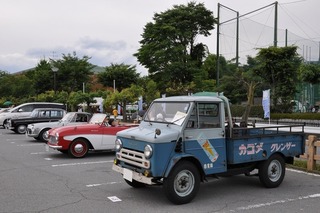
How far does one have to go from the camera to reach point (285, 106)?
27000 millimetres

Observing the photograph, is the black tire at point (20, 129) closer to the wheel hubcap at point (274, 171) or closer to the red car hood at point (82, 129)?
the red car hood at point (82, 129)

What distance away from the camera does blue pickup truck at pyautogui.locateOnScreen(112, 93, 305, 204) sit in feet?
19.9

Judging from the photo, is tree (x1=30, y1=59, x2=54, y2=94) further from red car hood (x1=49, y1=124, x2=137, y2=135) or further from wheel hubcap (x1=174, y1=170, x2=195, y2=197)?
wheel hubcap (x1=174, y1=170, x2=195, y2=197)

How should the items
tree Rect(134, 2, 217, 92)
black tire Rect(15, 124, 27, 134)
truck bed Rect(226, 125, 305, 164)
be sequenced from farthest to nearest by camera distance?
tree Rect(134, 2, 217, 92) < black tire Rect(15, 124, 27, 134) < truck bed Rect(226, 125, 305, 164)

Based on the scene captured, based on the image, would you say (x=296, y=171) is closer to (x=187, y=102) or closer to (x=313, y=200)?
(x=313, y=200)

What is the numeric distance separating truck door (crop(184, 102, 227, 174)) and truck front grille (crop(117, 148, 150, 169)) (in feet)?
2.59

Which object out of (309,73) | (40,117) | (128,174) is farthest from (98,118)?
(309,73)

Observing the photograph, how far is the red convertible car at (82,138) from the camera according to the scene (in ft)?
37.8

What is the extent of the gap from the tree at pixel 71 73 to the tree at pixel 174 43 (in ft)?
31.5

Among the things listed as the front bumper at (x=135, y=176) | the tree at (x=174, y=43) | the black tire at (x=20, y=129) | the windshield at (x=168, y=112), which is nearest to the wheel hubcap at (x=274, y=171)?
the windshield at (x=168, y=112)

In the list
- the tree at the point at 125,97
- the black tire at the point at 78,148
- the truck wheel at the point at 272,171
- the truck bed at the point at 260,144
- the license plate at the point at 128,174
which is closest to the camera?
the license plate at the point at 128,174

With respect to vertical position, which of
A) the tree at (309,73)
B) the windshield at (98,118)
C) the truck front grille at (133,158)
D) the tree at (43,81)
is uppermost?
the tree at (43,81)

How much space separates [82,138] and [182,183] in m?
6.32

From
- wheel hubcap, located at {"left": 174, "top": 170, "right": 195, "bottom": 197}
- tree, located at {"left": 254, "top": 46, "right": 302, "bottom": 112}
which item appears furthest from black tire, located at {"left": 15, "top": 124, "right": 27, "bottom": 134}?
tree, located at {"left": 254, "top": 46, "right": 302, "bottom": 112}
